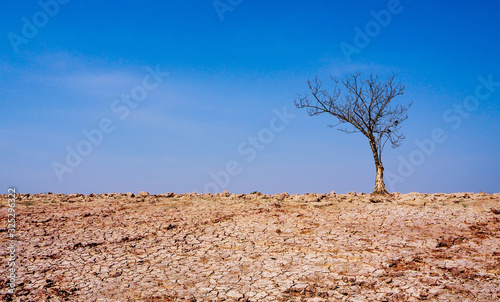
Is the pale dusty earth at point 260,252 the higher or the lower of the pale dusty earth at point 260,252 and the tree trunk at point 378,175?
the lower

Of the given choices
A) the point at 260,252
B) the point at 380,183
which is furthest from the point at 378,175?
the point at 260,252

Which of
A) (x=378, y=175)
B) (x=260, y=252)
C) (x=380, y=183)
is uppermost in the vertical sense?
(x=378, y=175)

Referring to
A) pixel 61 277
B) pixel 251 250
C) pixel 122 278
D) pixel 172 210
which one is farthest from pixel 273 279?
pixel 172 210

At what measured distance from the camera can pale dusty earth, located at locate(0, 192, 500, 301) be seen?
509 centimetres

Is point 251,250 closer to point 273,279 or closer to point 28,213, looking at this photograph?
point 273,279

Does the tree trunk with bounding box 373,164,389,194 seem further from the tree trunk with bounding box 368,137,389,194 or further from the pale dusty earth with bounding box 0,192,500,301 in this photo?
the pale dusty earth with bounding box 0,192,500,301

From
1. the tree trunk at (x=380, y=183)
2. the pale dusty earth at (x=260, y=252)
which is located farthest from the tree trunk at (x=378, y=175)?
the pale dusty earth at (x=260, y=252)

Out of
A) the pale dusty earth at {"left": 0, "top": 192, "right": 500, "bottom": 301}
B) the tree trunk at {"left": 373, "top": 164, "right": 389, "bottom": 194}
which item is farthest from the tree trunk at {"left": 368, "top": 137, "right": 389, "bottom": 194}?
the pale dusty earth at {"left": 0, "top": 192, "right": 500, "bottom": 301}

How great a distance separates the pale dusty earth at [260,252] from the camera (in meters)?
5.09

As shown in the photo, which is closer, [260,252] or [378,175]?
[260,252]

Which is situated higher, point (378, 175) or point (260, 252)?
point (378, 175)

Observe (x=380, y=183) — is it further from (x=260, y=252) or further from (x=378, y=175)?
(x=260, y=252)

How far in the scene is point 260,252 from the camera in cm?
652

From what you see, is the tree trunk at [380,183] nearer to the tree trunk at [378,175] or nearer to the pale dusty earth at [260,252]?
the tree trunk at [378,175]
